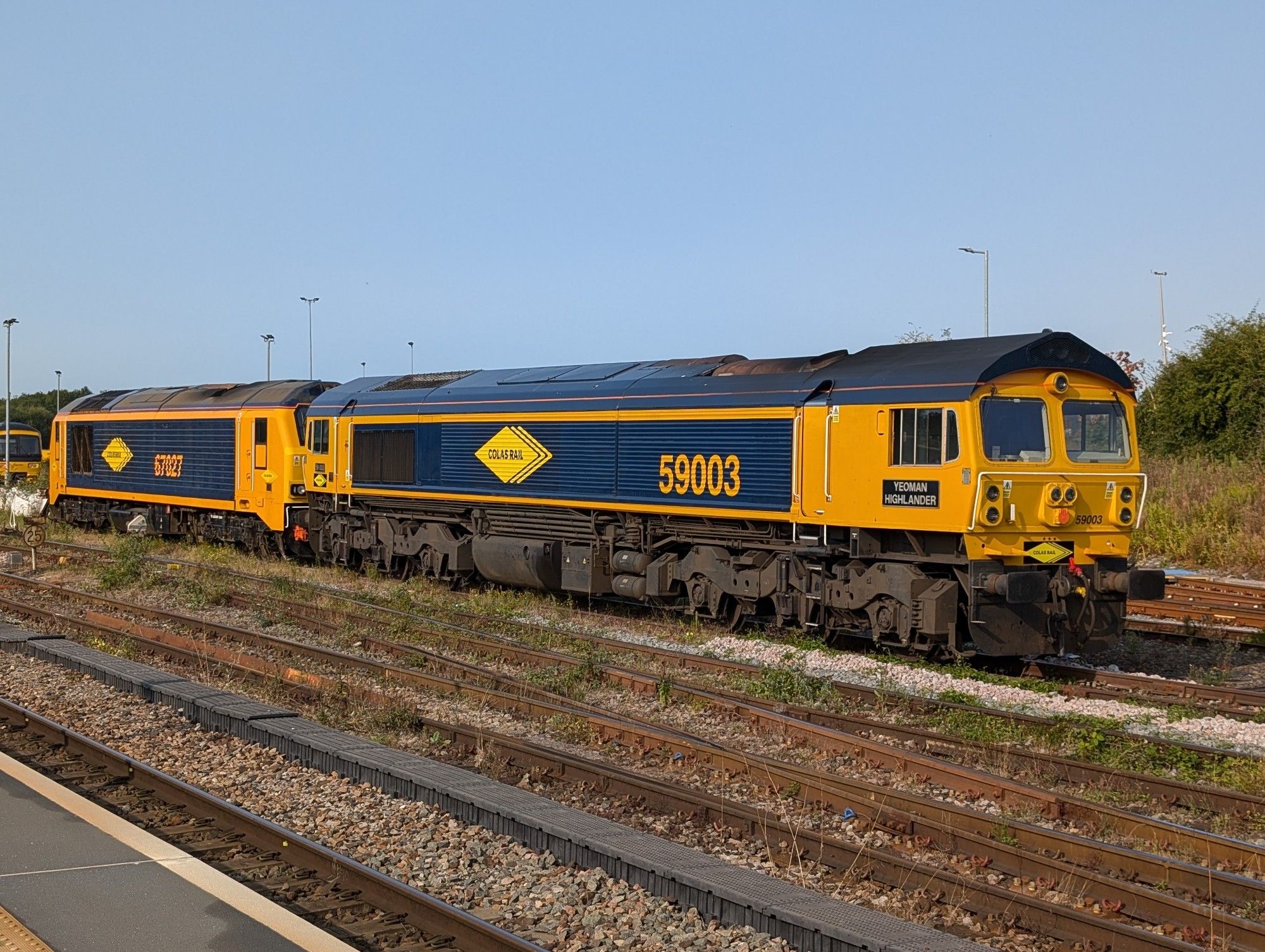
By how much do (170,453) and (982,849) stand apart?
25.0 meters

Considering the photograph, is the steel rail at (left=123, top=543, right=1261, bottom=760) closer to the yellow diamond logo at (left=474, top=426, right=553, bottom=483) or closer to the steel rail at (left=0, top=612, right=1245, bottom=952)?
the yellow diamond logo at (left=474, top=426, right=553, bottom=483)

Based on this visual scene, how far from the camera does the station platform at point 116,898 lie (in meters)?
5.73

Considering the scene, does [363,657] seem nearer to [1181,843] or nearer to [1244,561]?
[1181,843]

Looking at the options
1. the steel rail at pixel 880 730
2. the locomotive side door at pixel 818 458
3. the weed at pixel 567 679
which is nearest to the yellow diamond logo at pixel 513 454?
the steel rail at pixel 880 730

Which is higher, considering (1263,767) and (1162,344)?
(1162,344)

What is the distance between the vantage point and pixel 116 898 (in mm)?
6297

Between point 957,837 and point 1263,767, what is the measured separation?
2.96m

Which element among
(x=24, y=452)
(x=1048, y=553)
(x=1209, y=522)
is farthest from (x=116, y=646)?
(x=24, y=452)

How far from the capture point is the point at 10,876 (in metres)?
6.55

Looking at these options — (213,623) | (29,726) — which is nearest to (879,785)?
(29,726)

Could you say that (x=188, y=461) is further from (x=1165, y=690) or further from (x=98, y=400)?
(x=1165, y=690)

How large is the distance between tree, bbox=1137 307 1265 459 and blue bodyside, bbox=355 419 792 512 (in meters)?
19.2

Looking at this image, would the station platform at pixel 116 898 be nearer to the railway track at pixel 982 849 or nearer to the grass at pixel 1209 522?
the railway track at pixel 982 849

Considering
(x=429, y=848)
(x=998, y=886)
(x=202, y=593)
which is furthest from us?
(x=202, y=593)
